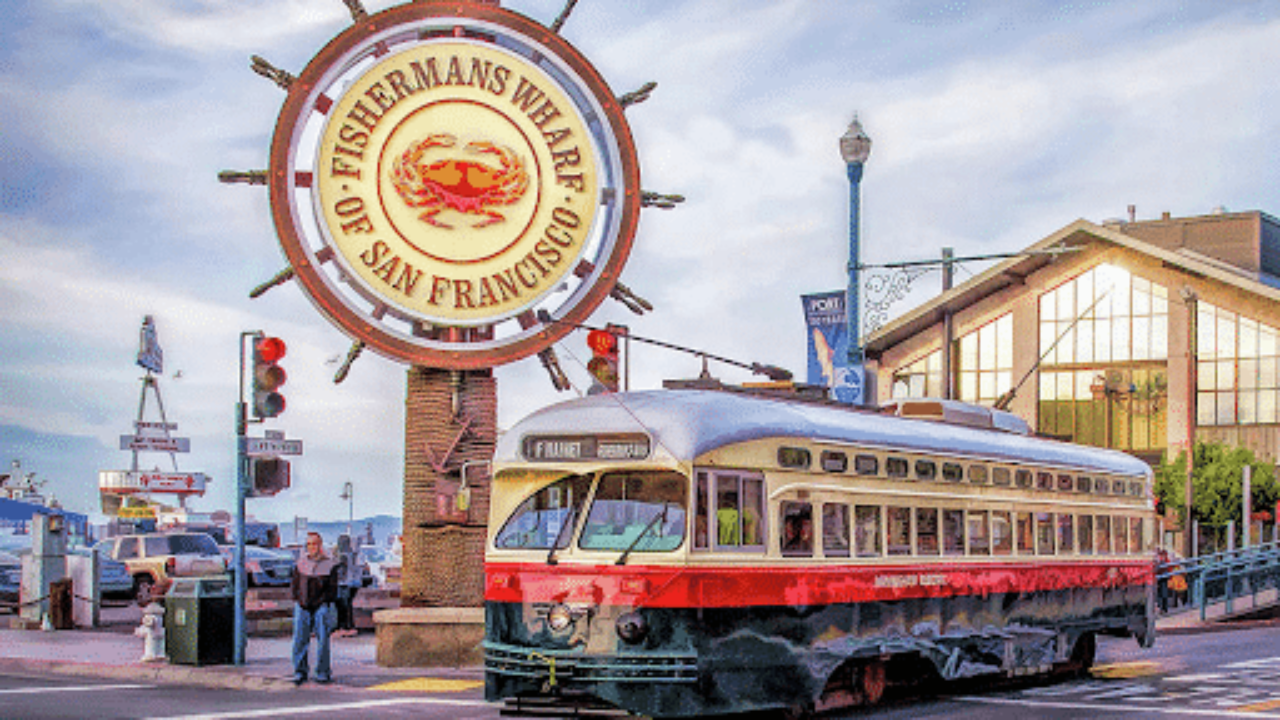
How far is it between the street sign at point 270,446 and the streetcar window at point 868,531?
302 inches

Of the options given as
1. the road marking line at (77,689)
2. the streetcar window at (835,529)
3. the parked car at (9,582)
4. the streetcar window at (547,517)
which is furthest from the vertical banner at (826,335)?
the parked car at (9,582)

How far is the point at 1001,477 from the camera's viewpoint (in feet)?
57.9

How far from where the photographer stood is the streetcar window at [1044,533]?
18.4 m

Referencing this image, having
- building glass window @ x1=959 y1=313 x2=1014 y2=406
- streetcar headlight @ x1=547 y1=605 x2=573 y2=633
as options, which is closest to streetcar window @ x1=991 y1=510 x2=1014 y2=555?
streetcar headlight @ x1=547 y1=605 x2=573 y2=633

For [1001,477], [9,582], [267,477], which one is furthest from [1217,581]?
[9,582]

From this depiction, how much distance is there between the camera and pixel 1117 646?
25422mm

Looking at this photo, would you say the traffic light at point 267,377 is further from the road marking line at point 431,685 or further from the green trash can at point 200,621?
the road marking line at point 431,685

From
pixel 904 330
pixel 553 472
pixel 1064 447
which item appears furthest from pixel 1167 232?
pixel 553 472

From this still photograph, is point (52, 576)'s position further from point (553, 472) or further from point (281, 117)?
point (553, 472)

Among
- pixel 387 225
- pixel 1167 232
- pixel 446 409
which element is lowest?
pixel 446 409

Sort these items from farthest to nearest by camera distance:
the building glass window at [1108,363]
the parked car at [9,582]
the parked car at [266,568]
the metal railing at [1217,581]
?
the building glass window at [1108,363], the parked car at [266,568], the parked car at [9,582], the metal railing at [1217,581]

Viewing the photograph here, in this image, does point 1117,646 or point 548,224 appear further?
point 1117,646

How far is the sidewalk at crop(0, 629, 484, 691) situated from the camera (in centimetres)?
1830

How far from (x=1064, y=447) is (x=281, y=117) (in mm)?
10659
